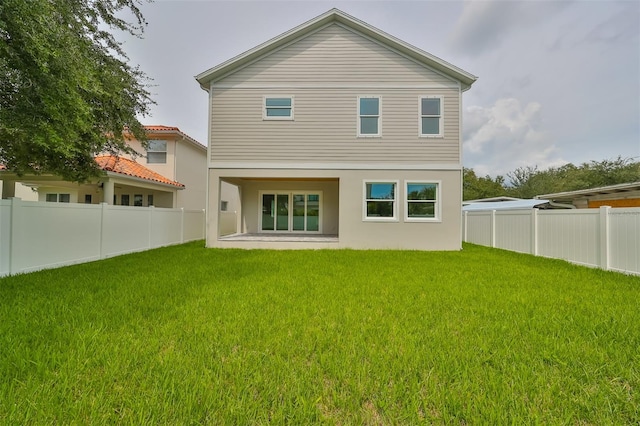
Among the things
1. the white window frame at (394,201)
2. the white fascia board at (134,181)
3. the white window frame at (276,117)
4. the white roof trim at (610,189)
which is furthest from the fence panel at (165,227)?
the white roof trim at (610,189)

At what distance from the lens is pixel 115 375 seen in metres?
2.45

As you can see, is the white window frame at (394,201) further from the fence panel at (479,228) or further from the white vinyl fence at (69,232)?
the white vinyl fence at (69,232)

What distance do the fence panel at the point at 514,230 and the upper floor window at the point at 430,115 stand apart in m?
4.24

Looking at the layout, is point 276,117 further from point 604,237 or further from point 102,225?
point 604,237

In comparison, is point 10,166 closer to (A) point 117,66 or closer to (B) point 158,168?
(A) point 117,66

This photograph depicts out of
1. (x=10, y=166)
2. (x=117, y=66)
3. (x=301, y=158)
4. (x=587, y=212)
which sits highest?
(x=117, y=66)

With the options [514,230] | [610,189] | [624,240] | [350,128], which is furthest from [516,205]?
[350,128]

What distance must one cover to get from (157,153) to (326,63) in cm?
1056

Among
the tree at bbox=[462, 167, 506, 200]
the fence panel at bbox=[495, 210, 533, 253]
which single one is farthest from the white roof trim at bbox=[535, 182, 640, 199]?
the tree at bbox=[462, 167, 506, 200]

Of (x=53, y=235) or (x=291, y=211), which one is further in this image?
(x=291, y=211)

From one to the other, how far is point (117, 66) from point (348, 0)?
9.75m

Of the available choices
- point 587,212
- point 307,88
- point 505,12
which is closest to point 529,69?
point 505,12

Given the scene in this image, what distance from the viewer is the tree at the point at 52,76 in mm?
4727

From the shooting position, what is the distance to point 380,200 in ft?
36.1
